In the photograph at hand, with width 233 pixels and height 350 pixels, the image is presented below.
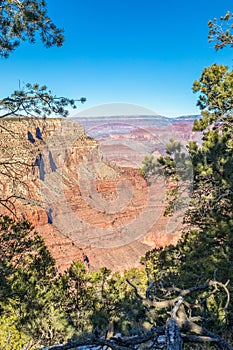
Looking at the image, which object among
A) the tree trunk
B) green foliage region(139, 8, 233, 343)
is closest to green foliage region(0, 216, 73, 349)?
green foliage region(139, 8, 233, 343)

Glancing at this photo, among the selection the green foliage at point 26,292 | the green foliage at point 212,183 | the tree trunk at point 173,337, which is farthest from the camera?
the green foliage at point 212,183

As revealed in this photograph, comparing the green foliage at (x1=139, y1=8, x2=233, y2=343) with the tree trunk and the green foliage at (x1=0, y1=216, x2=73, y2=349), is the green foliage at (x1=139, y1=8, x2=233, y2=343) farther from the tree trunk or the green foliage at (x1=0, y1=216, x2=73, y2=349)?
the tree trunk

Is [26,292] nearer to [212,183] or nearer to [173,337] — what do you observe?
[212,183]

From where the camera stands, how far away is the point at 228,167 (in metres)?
7.42

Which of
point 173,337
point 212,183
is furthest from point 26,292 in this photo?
point 173,337

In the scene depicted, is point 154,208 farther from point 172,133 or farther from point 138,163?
point 172,133

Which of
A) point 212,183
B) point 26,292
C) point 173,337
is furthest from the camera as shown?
point 212,183

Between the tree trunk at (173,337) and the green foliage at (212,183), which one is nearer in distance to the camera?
the tree trunk at (173,337)

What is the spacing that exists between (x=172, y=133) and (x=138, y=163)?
1.44 meters

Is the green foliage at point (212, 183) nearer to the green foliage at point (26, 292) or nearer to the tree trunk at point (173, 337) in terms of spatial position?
the green foliage at point (26, 292)

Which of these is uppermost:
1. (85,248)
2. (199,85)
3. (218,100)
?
(199,85)

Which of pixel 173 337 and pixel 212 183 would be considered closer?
pixel 173 337

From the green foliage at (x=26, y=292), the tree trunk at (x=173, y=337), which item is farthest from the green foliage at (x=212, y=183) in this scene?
the tree trunk at (x=173, y=337)

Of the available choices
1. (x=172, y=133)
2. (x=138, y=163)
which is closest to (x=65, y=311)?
(x=138, y=163)
